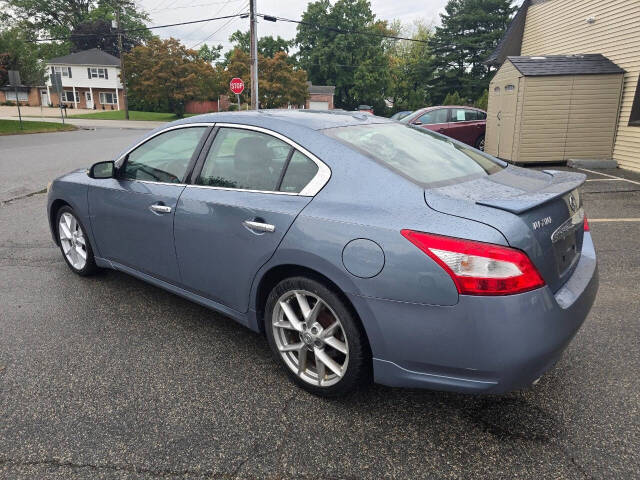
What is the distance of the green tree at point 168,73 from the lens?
157ft

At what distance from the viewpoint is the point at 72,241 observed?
4.39 meters

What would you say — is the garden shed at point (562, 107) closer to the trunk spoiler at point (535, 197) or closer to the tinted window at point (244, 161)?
the trunk spoiler at point (535, 197)

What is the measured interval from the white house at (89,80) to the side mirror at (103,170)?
218 ft

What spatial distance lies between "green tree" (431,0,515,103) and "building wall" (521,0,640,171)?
36397 millimetres

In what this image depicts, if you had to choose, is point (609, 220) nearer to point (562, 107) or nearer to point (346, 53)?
point (562, 107)

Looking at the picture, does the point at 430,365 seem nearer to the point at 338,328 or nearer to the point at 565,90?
the point at 338,328

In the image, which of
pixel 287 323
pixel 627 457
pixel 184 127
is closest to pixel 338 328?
pixel 287 323

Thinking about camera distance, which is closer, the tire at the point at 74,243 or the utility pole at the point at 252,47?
the tire at the point at 74,243

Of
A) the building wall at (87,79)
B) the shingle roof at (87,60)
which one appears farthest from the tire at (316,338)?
the shingle roof at (87,60)

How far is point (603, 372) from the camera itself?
2.84 metres

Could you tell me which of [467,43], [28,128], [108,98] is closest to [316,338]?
[28,128]

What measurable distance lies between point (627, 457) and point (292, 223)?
1889mm

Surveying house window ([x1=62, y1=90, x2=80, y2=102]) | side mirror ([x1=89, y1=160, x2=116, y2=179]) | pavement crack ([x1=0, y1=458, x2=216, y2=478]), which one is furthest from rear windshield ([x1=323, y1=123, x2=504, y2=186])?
house window ([x1=62, y1=90, x2=80, y2=102])

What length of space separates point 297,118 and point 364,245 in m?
1.12
